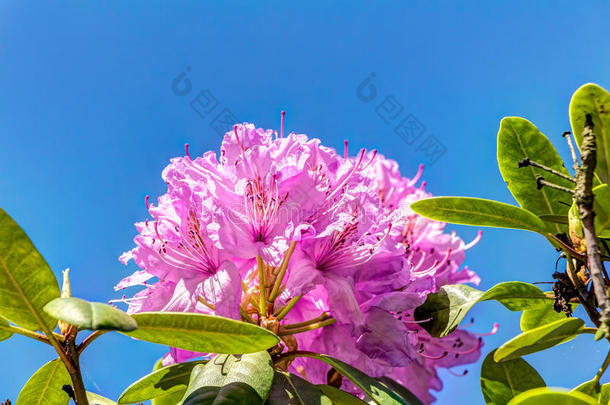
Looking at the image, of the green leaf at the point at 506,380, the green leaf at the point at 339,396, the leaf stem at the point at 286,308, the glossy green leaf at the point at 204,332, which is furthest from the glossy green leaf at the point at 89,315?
the green leaf at the point at 506,380

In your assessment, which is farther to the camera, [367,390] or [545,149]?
[545,149]

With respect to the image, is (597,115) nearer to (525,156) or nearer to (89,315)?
(525,156)

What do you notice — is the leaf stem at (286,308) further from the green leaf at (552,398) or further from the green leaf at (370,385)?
the green leaf at (552,398)

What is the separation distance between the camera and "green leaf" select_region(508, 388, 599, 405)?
0.86 metres

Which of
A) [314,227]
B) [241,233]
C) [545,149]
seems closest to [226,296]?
[241,233]

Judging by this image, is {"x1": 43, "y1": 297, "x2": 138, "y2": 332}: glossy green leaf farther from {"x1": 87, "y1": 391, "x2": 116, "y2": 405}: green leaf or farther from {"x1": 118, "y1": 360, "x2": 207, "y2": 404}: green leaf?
{"x1": 87, "y1": 391, "x2": 116, "y2": 405}: green leaf

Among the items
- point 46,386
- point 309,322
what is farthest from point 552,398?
point 46,386

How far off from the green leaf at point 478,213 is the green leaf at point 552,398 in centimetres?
44

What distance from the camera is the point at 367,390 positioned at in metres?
1.18

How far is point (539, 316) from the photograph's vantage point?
1471mm

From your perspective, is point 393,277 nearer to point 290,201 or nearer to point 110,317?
point 290,201

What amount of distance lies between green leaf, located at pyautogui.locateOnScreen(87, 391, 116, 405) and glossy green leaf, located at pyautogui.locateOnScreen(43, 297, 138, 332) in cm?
69

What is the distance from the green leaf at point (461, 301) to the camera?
1288 millimetres

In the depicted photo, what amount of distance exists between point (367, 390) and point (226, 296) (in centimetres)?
35
